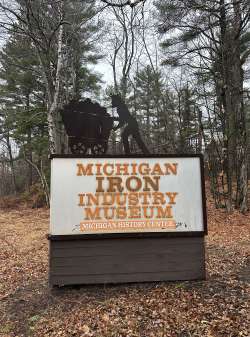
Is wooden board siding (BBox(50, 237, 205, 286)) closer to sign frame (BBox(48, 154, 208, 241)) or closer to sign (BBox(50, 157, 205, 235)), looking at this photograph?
sign frame (BBox(48, 154, 208, 241))

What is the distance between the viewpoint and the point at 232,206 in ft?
43.3

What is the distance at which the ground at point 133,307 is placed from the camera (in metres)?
3.86

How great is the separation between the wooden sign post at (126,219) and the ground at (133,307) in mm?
244

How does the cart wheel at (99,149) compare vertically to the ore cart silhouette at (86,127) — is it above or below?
below

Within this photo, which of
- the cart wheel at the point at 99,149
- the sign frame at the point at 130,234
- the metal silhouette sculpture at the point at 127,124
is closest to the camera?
the sign frame at the point at 130,234

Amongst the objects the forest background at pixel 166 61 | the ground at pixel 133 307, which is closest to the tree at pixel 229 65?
the forest background at pixel 166 61

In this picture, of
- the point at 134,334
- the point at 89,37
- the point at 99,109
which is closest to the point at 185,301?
the point at 134,334

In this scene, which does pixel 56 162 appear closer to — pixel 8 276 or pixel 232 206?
pixel 8 276

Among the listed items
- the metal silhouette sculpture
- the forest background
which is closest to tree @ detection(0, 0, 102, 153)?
the forest background

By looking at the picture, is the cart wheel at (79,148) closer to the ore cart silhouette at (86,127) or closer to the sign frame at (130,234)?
the ore cart silhouette at (86,127)

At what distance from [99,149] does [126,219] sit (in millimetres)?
1218

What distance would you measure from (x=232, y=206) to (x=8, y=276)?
9.20 meters

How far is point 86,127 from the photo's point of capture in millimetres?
5441

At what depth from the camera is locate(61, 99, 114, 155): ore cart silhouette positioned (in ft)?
17.5
